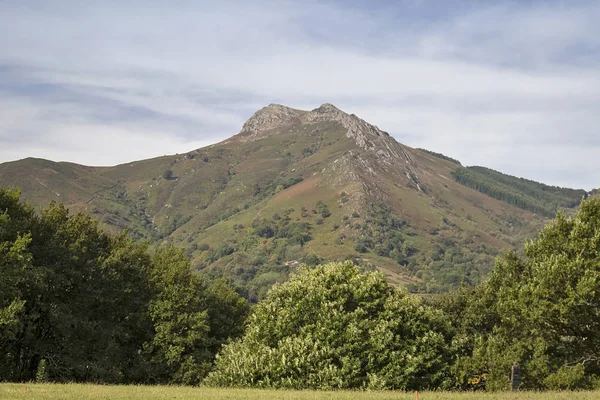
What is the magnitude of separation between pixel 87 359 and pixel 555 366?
124 ft

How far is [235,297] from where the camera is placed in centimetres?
8850

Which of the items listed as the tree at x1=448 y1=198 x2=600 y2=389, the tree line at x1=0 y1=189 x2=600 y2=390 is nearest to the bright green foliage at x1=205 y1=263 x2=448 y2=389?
the tree line at x1=0 y1=189 x2=600 y2=390

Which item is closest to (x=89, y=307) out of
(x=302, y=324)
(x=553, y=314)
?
(x=302, y=324)

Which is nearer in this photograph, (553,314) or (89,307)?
(553,314)

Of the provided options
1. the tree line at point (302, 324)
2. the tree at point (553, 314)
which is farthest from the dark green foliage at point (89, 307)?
the tree at point (553, 314)

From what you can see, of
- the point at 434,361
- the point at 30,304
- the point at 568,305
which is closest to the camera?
the point at 568,305

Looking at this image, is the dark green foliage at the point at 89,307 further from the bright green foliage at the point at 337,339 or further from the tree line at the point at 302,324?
the bright green foliage at the point at 337,339

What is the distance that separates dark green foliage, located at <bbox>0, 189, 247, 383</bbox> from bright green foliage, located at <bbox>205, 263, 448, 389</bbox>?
40.1ft

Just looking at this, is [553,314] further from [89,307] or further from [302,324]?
[89,307]

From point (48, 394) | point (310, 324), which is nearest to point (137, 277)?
point (310, 324)

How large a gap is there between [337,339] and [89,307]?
25.6 metres

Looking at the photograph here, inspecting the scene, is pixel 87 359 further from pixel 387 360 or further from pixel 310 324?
pixel 387 360

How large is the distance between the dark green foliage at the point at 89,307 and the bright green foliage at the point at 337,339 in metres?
12.2

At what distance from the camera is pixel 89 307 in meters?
54.3
